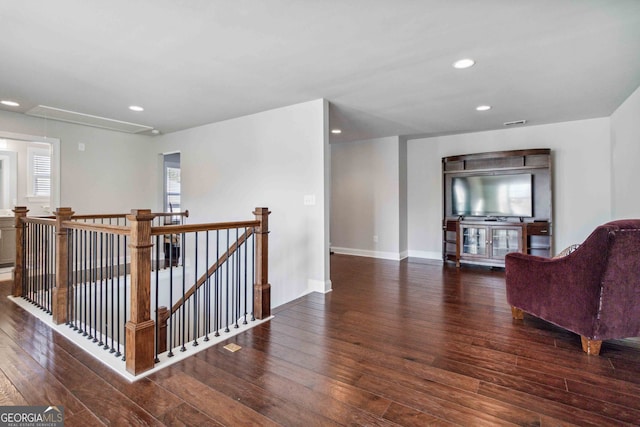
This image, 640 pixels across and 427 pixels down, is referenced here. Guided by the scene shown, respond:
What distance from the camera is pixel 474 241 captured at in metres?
5.38

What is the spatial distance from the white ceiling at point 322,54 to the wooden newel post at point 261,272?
4.59 ft

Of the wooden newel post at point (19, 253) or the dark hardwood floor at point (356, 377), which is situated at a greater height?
the wooden newel post at point (19, 253)

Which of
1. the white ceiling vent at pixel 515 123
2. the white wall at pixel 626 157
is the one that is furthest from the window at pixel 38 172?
the white wall at pixel 626 157

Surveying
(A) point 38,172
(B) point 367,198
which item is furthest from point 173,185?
(B) point 367,198

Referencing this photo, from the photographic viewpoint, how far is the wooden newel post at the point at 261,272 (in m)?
2.97

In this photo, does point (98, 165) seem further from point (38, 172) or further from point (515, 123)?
point (515, 123)

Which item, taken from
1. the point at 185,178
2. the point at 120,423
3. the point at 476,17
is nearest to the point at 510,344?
the point at 476,17

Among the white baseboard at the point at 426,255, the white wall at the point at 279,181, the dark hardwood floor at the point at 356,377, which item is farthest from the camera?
the white baseboard at the point at 426,255

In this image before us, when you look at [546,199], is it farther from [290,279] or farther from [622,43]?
[290,279]

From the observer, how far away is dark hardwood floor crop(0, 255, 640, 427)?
65.0 inches

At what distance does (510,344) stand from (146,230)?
276cm

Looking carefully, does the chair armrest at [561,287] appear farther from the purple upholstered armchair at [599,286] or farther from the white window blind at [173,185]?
the white window blind at [173,185]

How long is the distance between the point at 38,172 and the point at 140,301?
5.77 metres

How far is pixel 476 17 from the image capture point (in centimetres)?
215
